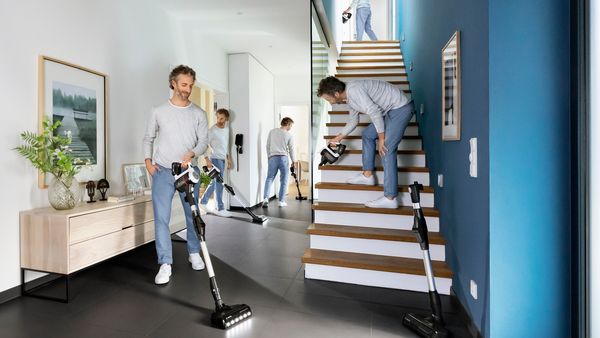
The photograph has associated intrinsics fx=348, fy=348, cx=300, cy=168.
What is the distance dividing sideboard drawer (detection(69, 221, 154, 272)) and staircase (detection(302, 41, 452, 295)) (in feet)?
5.07

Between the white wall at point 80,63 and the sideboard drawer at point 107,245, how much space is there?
440 mm

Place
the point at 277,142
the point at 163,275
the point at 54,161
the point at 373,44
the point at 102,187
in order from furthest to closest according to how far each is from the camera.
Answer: the point at 373,44
the point at 277,142
the point at 102,187
the point at 163,275
the point at 54,161

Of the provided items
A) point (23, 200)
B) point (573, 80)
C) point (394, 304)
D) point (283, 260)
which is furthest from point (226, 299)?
point (573, 80)

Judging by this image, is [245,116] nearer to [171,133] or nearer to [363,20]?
[363,20]

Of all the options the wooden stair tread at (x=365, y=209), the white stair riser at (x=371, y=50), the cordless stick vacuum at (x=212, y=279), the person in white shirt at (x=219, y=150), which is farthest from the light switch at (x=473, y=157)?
the white stair riser at (x=371, y=50)

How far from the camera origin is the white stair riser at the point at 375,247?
2.67m

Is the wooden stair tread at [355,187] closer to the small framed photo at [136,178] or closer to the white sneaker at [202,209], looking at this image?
the small framed photo at [136,178]

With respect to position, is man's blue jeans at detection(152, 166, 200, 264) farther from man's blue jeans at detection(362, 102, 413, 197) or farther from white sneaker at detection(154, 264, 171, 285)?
man's blue jeans at detection(362, 102, 413, 197)

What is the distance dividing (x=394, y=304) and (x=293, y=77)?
21.0 feet

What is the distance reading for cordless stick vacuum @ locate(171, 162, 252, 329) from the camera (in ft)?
6.84

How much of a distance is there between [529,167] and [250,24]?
4186mm

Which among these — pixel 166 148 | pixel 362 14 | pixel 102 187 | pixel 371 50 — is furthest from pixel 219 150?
pixel 362 14

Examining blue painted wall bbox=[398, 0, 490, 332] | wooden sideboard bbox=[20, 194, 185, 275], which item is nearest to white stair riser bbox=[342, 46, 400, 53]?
blue painted wall bbox=[398, 0, 490, 332]

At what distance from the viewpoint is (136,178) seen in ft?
12.2
